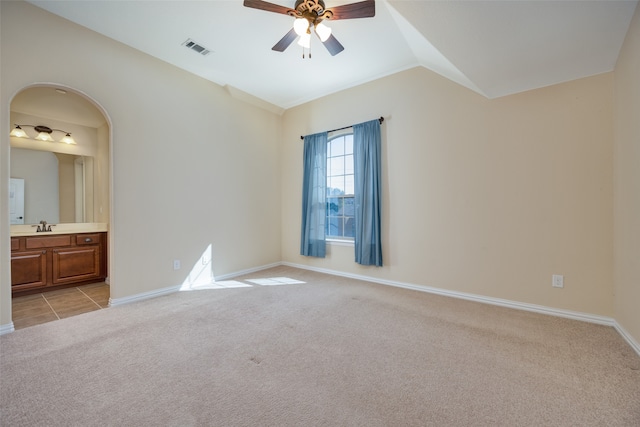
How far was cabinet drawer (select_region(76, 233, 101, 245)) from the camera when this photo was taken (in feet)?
12.4

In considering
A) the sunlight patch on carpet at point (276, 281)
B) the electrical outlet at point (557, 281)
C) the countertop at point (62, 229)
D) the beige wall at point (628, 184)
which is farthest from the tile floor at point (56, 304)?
the beige wall at point (628, 184)

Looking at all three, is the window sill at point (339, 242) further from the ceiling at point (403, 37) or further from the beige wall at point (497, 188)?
the ceiling at point (403, 37)

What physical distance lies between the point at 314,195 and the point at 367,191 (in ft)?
3.41

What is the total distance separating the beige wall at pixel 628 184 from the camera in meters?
1.98

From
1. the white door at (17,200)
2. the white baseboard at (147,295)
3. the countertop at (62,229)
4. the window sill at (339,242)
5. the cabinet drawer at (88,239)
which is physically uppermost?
the white door at (17,200)

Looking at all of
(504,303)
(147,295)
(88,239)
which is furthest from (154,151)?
(504,303)

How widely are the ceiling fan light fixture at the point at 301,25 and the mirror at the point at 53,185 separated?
13.6ft

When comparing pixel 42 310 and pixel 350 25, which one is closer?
pixel 350 25

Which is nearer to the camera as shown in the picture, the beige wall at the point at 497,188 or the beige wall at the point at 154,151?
the beige wall at the point at 154,151

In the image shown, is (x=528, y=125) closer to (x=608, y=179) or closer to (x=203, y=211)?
(x=608, y=179)

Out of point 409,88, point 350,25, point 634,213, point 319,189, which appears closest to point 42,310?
point 319,189

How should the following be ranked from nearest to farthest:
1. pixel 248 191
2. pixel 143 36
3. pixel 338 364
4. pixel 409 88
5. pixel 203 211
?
pixel 338 364
pixel 143 36
pixel 409 88
pixel 203 211
pixel 248 191

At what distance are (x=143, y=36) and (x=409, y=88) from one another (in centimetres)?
330

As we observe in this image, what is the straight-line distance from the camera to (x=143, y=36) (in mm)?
2895
